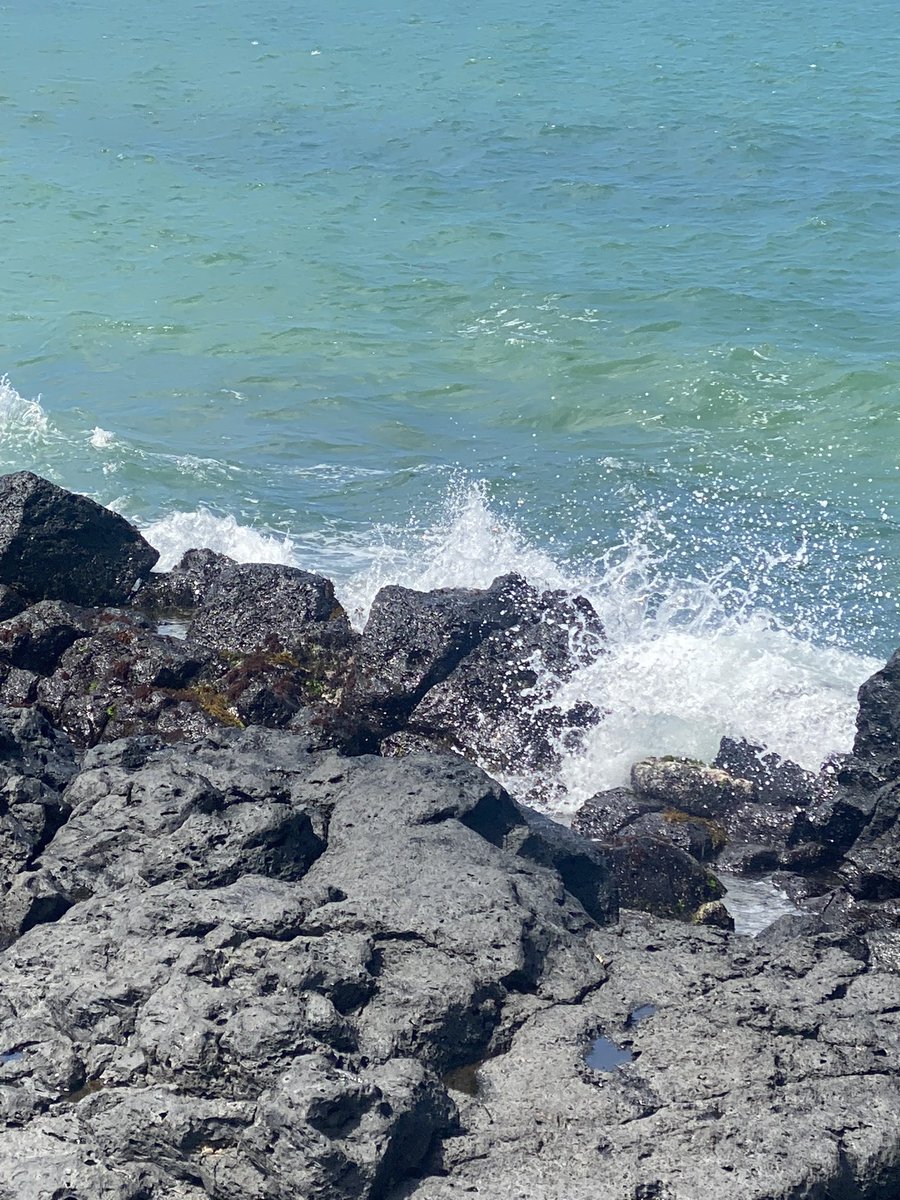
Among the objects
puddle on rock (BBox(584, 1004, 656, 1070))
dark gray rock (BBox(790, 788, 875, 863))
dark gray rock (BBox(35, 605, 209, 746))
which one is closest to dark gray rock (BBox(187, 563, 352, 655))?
dark gray rock (BBox(35, 605, 209, 746))

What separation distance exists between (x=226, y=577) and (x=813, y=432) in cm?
990

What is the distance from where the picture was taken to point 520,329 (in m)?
23.7

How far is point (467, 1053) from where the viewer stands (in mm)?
6785

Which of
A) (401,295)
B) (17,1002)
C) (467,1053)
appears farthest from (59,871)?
(401,295)

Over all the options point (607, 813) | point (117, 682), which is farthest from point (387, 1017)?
point (117, 682)

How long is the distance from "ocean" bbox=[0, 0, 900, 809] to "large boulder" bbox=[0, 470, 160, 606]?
2.53 meters

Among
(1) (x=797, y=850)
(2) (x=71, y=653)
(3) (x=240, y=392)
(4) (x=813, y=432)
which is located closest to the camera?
(1) (x=797, y=850)

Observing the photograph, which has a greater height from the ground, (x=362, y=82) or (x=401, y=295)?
(x=362, y=82)

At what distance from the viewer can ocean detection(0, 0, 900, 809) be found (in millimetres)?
15469

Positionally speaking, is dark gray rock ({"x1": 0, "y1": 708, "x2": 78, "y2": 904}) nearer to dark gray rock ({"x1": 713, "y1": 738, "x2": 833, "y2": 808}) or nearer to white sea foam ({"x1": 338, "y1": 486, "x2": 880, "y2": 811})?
white sea foam ({"x1": 338, "y1": 486, "x2": 880, "y2": 811})

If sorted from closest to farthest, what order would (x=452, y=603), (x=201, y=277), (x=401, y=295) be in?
(x=452, y=603)
(x=401, y=295)
(x=201, y=277)

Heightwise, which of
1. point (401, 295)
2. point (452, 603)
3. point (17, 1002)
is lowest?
point (17, 1002)

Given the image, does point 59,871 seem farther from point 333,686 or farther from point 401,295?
point 401,295

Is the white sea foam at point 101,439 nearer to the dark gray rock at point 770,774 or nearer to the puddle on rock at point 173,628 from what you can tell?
the puddle on rock at point 173,628
